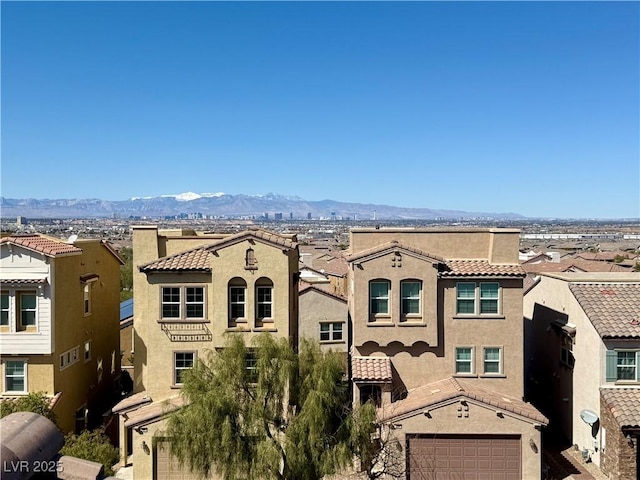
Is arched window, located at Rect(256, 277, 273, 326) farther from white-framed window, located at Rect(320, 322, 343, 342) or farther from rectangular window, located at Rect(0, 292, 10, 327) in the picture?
rectangular window, located at Rect(0, 292, 10, 327)

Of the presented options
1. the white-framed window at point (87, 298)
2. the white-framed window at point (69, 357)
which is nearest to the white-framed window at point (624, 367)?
the white-framed window at point (69, 357)

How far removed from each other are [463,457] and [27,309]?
59.9ft

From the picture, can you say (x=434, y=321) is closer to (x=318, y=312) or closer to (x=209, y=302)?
(x=318, y=312)

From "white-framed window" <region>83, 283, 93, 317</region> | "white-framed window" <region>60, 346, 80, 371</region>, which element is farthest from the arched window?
"white-framed window" <region>83, 283, 93, 317</region>

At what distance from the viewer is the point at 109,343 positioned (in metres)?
30.4

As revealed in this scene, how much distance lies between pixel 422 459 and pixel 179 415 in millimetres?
9086

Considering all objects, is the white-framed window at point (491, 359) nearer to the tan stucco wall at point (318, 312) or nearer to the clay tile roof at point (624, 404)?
the clay tile roof at point (624, 404)

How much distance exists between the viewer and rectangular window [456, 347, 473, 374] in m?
22.8

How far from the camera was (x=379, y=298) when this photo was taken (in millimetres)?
22859

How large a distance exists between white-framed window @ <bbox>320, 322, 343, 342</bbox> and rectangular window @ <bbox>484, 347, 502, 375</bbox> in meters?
9.52

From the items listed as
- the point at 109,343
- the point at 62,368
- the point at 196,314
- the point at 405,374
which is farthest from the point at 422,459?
the point at 109,343

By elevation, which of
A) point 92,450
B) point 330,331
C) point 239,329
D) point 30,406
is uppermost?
point 239,329

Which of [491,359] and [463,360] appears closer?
[491,359]

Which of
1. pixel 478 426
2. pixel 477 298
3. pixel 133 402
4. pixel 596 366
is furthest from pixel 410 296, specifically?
pixel 133 402
